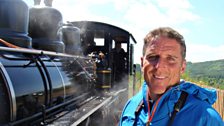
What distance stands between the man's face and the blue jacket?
50 millimetres

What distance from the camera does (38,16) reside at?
5227 mm

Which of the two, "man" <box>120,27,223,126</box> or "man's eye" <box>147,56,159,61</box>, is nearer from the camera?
"man" <box>120,27,223,126</box>

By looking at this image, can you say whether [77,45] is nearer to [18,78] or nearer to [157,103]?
[18,78]

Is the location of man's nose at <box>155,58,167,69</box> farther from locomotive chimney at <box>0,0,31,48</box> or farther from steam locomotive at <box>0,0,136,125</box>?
locomotive chimney at <box>0,0,31,48</box>

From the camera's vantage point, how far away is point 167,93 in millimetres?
1484

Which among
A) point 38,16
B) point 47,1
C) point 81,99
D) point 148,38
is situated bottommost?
point 81,99

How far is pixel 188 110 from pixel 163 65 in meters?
0.28

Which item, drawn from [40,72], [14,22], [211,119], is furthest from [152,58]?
[14,22]

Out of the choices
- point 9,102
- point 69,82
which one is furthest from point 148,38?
point 69,82

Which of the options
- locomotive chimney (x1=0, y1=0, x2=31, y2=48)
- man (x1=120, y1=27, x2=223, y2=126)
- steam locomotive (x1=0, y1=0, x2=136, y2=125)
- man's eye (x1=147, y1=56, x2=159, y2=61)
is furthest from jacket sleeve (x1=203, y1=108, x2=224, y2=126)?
locomotive chimney (x1=0, y1=0, x2=31, y2=48)

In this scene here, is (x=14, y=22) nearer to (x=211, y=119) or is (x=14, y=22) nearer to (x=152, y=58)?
(x=152, y=58)

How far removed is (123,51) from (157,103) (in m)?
9.86

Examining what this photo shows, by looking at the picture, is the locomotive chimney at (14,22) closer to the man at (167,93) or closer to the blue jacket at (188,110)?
the man at (167,93)

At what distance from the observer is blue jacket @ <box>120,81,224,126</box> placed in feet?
4.29
